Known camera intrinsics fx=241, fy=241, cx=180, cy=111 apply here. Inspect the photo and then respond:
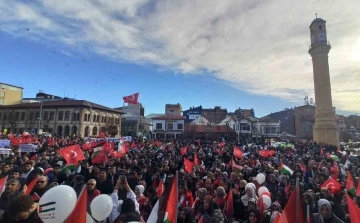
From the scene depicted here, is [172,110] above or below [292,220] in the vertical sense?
above

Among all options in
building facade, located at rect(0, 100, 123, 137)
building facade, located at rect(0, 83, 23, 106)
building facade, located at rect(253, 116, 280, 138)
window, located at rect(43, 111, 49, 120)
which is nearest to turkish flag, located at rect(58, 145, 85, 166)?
building facade, located at rect(0, 100, 123, 137)

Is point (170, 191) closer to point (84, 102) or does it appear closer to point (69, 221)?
point (69, 221)

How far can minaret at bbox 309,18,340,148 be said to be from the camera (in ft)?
105

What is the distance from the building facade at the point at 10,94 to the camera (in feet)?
201

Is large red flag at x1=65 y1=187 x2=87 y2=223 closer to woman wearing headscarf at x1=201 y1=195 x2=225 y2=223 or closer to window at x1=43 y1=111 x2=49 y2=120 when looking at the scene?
woman wearing headscarf at x1=201 y1=195 x2=225 y2=223

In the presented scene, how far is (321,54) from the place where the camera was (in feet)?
109

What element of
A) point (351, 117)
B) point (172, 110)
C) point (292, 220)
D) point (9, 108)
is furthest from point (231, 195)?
point (351, 117)

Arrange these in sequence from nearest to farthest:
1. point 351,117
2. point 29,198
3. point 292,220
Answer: point 29,198 → point 292,220 → point 351,117

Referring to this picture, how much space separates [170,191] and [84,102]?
5277 cm

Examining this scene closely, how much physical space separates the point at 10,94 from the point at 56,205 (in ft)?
246

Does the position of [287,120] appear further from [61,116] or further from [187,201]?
[187,201]

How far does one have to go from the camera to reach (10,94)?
2512 inches

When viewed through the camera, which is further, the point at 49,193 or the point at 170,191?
the point at 170,191

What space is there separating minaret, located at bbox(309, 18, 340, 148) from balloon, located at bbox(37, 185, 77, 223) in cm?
3574
